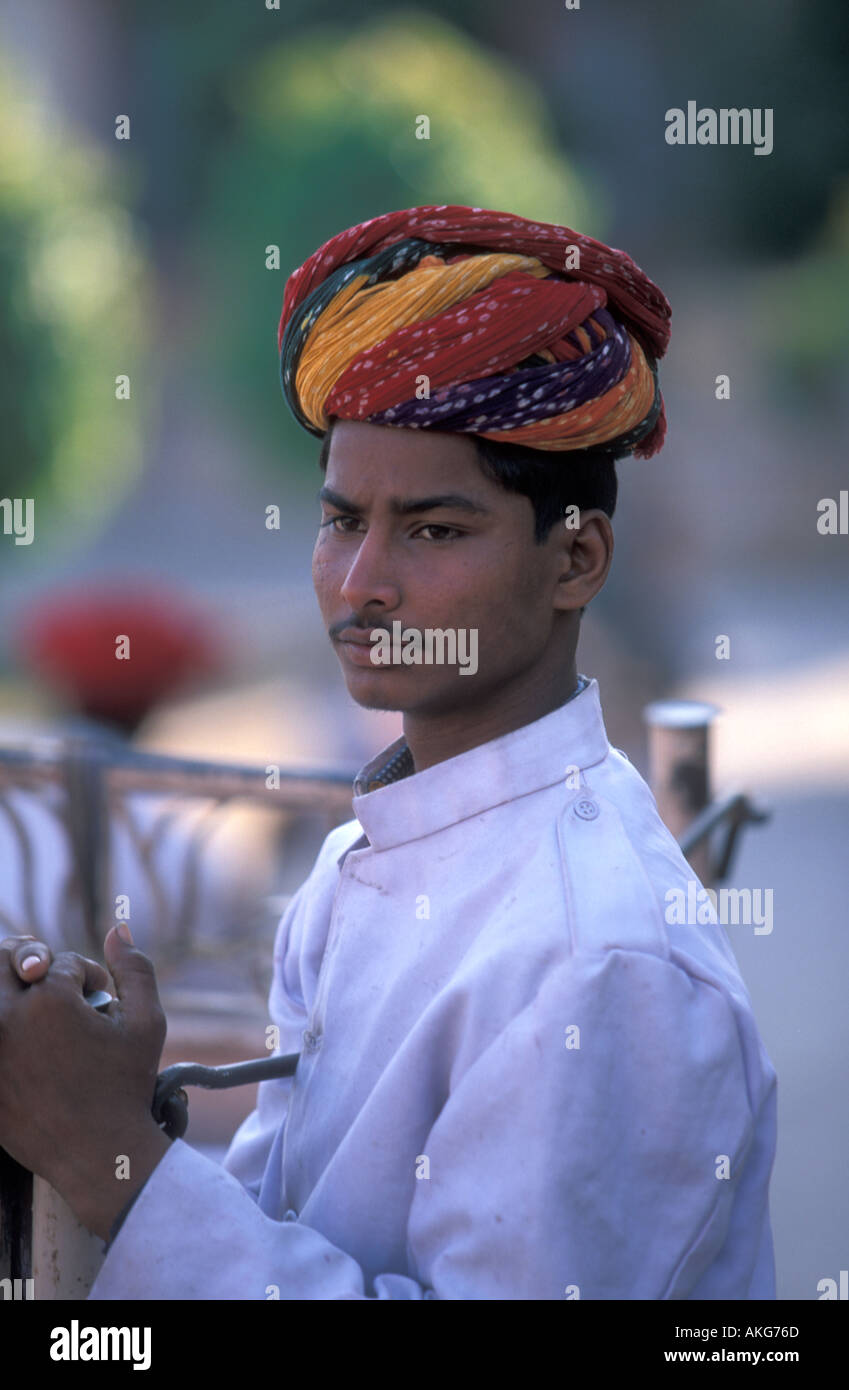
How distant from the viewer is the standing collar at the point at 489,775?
1169mm

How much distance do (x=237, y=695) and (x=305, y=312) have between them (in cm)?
906

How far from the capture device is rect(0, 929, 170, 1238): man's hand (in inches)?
39.9

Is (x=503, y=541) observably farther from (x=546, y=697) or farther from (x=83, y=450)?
(x=83, y=450)

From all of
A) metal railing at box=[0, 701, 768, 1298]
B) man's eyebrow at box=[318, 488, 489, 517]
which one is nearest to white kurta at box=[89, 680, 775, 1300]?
man's eyebrow at box=[318, 488, 489, 517]

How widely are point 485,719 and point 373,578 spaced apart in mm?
175

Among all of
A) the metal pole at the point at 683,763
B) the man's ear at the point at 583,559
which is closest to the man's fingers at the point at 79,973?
the man's ear at the point at 583,559

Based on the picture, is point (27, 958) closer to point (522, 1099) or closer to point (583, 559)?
point (522, 1099)

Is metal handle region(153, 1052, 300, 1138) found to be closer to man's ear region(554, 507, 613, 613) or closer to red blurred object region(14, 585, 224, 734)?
man's ear region(554, 507, 613, 613)

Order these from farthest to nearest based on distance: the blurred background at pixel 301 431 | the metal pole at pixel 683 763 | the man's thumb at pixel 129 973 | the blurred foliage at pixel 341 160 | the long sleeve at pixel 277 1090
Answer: the blurred foliage at pixel 341 160, the blurred background at pixel 301 431, the metal pole at pixel 683 763, the long sleeve at pixel 277 1090, the man's thumb at pixel 129 973

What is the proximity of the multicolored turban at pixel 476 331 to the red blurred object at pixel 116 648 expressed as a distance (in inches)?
266

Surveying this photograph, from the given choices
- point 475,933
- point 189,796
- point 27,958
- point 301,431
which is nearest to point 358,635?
point 475,933

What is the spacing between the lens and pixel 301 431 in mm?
9797

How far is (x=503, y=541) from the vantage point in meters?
1.13

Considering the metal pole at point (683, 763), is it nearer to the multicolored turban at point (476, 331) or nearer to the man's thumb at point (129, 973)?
the multicolored turban at point (476, 331)
